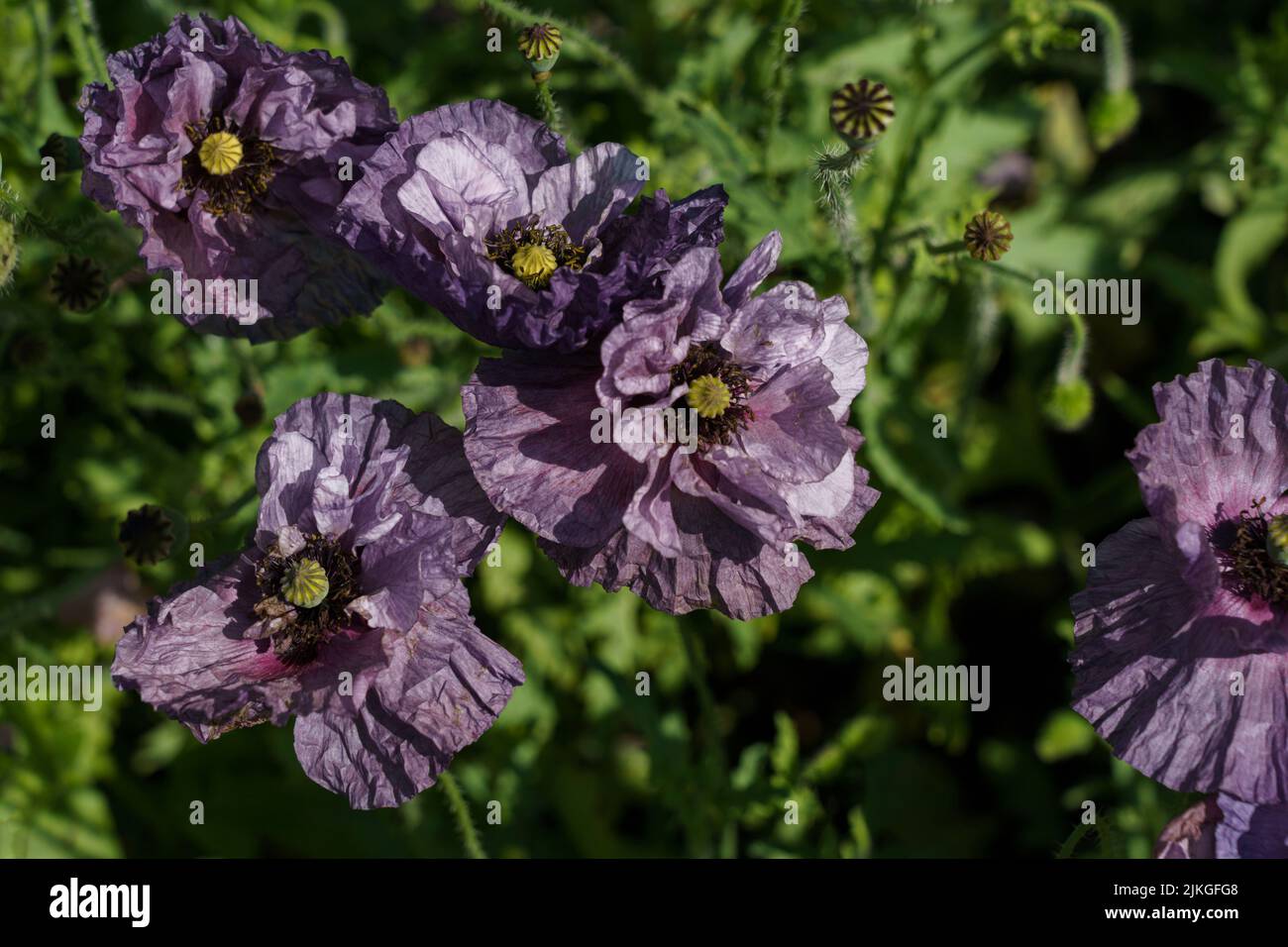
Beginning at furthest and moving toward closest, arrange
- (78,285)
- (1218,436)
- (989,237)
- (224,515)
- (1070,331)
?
(1070,331)
(78,285)
(224,515)
(989,237)
(1218,436)

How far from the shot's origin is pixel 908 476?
4.16 m

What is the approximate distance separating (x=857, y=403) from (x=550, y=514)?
1.66 meters

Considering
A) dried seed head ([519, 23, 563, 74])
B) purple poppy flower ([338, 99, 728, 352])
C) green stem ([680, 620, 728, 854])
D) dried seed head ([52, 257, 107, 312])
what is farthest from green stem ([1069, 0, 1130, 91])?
dried seed head ([52, 257, 107, 312])

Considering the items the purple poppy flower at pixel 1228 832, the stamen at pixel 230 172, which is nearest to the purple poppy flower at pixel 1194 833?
the purple poppy flower at pixel 1228 832

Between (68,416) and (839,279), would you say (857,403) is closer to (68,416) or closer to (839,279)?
(839,279)

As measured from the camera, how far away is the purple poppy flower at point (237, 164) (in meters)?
3.05

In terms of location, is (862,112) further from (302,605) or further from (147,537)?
(147,537)

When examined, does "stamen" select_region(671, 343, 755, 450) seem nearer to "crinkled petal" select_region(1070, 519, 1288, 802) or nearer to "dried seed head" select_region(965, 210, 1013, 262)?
"dried seed head" select_region(965, 210, 1013, 262)

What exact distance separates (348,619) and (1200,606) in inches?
85.7

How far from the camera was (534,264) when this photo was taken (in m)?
2.89

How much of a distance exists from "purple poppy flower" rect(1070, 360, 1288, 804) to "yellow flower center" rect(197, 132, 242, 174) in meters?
2.46

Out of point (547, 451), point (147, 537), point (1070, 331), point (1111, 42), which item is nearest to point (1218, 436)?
point (1070, 331)

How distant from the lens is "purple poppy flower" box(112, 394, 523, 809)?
2.84 metres
